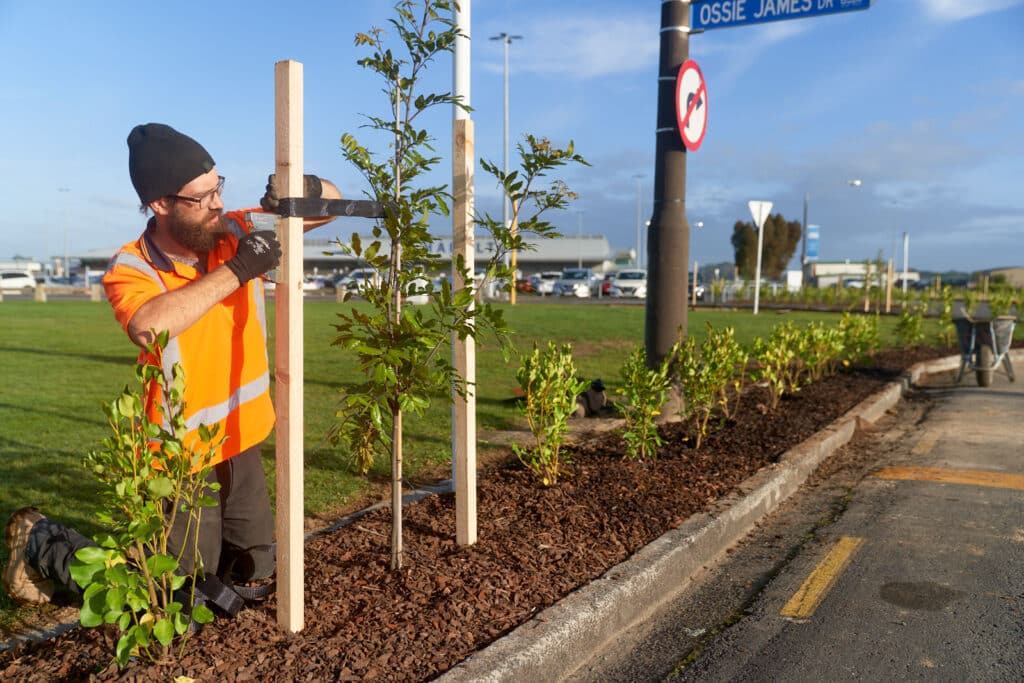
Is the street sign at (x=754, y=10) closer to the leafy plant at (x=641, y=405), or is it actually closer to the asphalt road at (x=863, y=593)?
the leafy plant at (x=641, y=405)

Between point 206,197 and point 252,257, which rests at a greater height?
point 206,197

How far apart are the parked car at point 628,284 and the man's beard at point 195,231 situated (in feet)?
145

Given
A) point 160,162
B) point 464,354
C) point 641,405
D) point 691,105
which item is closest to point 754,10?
point 691,105

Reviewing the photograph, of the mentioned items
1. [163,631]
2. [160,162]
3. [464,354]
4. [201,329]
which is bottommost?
[163,631]

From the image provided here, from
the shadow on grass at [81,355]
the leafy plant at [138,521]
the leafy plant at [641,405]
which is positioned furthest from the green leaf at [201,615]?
the shadow on grass at [81,355]

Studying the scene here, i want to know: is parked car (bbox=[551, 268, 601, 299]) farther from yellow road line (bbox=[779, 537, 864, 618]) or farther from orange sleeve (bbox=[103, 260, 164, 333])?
orange sleeve (bbox=[103, 260, 164, 333])

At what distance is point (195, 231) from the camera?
299 cm

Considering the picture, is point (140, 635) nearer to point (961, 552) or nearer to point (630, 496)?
point (630, 496)

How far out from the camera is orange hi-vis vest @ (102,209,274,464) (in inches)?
111

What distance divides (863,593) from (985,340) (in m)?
8.24

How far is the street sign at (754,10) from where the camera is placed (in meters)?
7.32

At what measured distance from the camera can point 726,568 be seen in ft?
14.6

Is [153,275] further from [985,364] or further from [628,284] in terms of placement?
[628,284]

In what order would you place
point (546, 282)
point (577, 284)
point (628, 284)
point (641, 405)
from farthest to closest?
point (546, 282) < point (577, 284) < point (628, 284) < point (641, 405)
